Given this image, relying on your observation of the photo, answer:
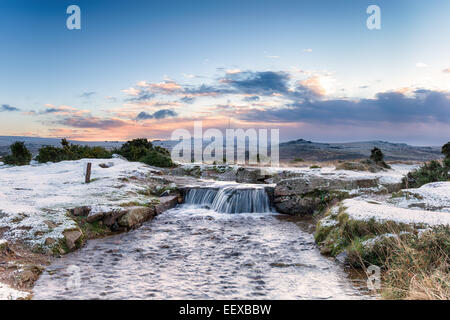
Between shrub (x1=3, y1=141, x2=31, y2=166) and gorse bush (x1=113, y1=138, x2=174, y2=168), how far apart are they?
9141 millimetres

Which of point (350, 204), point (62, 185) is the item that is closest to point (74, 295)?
point (350, 204)

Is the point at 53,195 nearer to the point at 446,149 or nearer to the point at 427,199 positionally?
the point at 427,199

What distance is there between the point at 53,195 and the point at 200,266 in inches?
418

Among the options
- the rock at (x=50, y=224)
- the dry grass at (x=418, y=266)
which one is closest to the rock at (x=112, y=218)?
the rock at (x=50, y=224)

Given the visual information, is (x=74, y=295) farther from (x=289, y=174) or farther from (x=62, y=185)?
(x=289, y=174)

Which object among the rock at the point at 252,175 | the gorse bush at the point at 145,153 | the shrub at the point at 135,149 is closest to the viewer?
the rock at the point at 252,175

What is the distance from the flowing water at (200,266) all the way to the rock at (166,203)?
1647 mm

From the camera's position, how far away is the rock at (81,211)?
1324 centimetres

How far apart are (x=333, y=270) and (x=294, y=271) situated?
3.53 feet

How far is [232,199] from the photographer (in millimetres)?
18297

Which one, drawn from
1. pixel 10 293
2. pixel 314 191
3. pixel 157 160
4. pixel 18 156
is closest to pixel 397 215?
pixel 314 191

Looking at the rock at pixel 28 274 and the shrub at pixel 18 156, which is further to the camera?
the shrub at pixel 18 156

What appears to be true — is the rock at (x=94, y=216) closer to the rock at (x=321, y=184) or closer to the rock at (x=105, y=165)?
the rock at (x=321, y=184)
